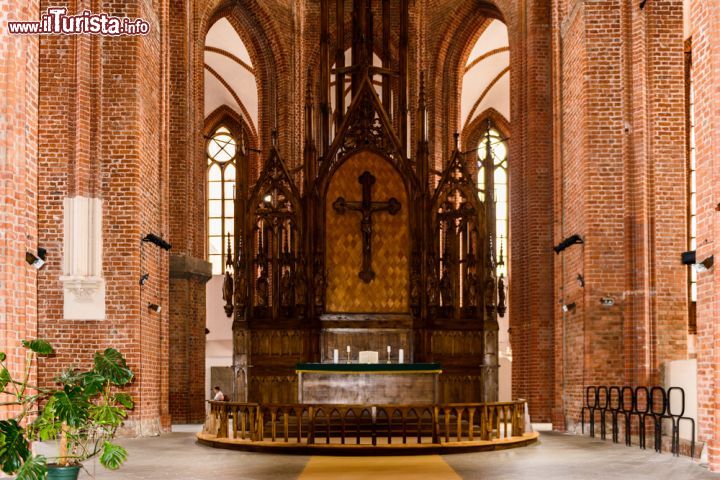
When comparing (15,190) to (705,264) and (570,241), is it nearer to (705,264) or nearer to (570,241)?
(705,264)

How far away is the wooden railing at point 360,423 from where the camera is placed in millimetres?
15828

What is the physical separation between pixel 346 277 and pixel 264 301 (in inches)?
68.9

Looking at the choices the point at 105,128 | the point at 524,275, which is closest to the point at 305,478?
the point at 105,128

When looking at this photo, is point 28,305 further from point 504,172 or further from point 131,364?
point 504,172

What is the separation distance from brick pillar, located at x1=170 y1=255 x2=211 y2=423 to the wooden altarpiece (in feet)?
12.9

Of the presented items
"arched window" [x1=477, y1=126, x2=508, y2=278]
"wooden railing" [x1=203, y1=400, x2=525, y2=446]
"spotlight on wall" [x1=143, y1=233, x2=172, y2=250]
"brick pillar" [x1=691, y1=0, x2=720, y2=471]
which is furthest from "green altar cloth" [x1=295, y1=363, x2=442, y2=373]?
"arched window" [x1=477, y1=126, x2=508, y2=278]

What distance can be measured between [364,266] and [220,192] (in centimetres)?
1798

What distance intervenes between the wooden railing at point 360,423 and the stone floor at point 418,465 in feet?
2.20

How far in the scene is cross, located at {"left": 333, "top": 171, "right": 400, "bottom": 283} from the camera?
21.5 meters

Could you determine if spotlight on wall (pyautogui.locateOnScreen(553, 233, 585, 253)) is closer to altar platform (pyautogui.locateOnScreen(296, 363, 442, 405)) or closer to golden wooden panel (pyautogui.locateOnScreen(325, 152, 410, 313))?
golden wooden panel (pyautogui.locateOnScreen(325, 152, 410, 313))

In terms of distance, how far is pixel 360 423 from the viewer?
57.7ft

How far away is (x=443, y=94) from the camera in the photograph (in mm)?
31219

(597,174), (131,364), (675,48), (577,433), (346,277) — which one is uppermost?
(675,48)

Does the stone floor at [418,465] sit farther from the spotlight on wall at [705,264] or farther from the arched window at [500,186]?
the arched window at [500,186]
